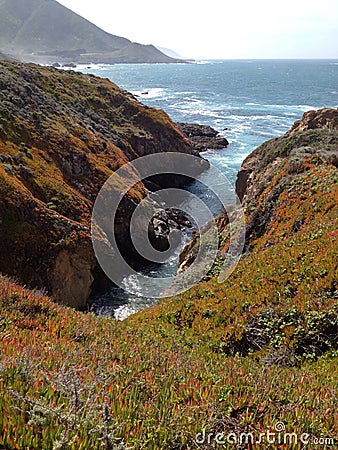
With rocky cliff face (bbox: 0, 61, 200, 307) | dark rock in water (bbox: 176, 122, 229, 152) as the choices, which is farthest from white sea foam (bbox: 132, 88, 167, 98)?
rocky cliff face (bbox: 0, 61, 200, 307)

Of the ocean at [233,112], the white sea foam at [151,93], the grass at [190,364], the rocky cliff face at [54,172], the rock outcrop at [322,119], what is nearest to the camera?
the grass at [190,364]

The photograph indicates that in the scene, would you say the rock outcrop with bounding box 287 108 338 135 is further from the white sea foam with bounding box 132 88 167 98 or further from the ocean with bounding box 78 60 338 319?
the white sea foam with bounding box 132 88 167 98

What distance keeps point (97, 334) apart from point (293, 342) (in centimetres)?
505

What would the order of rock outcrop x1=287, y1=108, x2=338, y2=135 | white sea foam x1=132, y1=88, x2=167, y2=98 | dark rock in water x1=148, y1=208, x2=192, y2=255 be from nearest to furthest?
rock outcrop x1=287, y1=108, x2=338, y2=135 → dark rock in water x1=148, y1=208, x2=192, y2=255 → white sea foam x1=132, y1=88, x2=167, y2=98

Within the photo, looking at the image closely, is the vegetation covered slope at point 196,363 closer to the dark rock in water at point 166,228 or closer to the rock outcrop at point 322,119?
the dark rock in water at point 166,228

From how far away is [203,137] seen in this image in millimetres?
75062

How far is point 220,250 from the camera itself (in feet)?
64.5

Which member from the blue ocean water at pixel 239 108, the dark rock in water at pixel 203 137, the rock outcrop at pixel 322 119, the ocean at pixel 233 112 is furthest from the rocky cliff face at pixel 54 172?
the blue ocean water at pixel 239 108

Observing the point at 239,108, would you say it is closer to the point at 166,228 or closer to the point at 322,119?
the point at 322,119

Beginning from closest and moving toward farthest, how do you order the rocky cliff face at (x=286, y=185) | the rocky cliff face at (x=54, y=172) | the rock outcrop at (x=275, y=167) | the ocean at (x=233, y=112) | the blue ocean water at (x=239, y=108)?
the rocky cliff face at (x=286, y=185) → the rock outcrop at (x=275, y=167) → the rocky cliff face at (x=54, y=172) → the ocean at (x=233, y=112) → the blue ocean water at (x=239, y=108)

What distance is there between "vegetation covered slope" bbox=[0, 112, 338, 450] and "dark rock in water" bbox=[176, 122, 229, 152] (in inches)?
2177

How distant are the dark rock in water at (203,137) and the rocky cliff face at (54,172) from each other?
15.0 meters

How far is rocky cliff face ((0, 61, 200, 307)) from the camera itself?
2377 centimetres

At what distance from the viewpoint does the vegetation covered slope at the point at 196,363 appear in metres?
3.69
